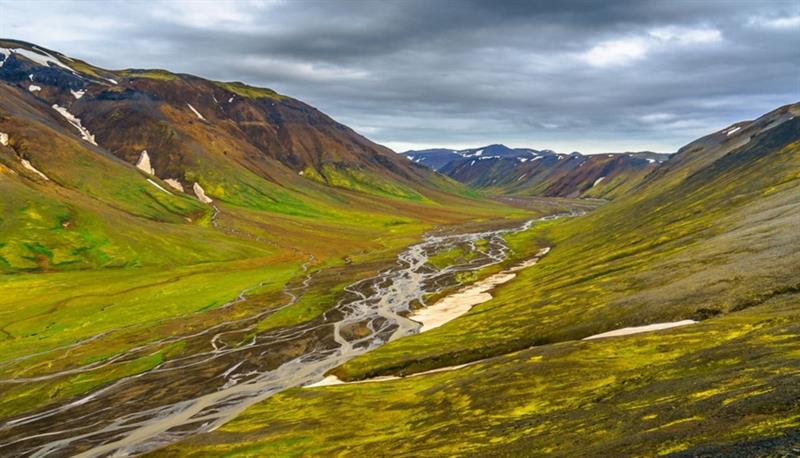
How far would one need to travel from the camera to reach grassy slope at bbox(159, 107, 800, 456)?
32.4 meters

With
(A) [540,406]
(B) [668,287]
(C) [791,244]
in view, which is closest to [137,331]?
(A) [540,406]

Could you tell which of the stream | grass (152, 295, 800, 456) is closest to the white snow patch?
grass (152, 295, 800, 456)

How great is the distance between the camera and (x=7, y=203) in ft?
653

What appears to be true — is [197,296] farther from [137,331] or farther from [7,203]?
[7,203]

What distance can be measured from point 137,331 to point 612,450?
109434mm

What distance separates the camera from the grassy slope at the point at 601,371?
106 ft

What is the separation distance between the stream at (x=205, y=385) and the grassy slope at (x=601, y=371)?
26.2ft

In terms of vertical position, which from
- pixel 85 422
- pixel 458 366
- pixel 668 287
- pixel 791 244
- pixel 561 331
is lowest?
pixel 85 422

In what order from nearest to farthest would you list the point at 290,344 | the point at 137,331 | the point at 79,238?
the point at 290,344, the point at 137,331, the point at 79,238

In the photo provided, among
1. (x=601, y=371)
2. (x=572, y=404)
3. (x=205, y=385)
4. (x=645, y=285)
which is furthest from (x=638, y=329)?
(x=205, y=385)

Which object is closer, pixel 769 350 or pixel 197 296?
pixel 769 350

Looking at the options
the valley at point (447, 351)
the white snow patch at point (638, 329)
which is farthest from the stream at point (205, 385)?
the white snow patch at point (638, 329)

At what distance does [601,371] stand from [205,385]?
60.2 meters

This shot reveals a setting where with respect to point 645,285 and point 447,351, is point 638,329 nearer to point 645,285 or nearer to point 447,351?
point 645,285
